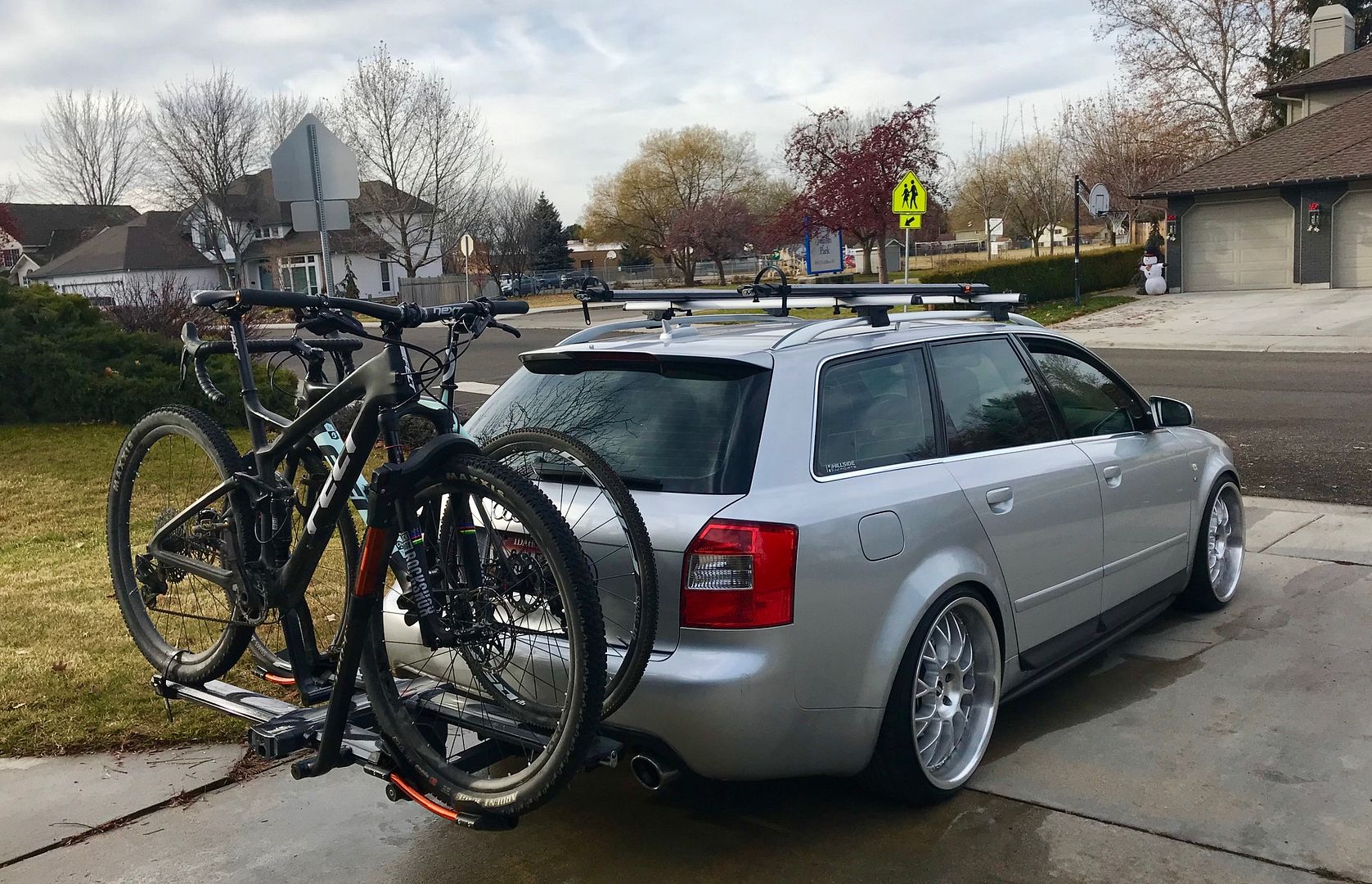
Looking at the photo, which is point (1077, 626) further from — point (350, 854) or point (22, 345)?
point (22, 345)

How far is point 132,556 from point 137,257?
65.1 metres

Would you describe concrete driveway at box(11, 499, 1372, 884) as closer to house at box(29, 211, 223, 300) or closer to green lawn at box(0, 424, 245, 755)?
green lawn at box(0, 424, 245, 755)

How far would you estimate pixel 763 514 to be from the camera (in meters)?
3.53

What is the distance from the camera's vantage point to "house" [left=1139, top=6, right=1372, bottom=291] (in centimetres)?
3086

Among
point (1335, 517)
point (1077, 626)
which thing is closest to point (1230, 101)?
point (1335, 517)

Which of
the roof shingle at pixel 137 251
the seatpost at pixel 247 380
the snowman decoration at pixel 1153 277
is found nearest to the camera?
the seatpost at pixel 247 380

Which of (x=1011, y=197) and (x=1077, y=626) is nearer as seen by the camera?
(x=1077, y=626)

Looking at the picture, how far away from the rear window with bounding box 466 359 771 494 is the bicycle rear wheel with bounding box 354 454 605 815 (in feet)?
1.98

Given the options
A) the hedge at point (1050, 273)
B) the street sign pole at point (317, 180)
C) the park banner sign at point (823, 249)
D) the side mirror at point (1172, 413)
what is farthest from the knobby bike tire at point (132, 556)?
the park banner sign at point (823, 249)

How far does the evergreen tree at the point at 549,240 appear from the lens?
7250cm

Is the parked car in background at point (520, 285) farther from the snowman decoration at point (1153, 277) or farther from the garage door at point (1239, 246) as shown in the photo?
the garage door at point (1239, 246)

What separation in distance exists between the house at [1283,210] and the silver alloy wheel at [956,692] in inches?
1209

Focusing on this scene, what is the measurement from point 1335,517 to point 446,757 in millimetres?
6647

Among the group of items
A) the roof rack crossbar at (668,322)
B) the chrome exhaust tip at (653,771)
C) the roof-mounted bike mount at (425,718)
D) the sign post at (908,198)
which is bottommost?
the chrome exhaust tip at (653,771)
